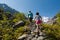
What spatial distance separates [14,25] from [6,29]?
1.67 m

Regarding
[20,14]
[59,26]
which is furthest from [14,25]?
[59,26]

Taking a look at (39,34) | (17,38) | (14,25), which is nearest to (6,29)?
(14,25)

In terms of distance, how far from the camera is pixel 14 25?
31281mm

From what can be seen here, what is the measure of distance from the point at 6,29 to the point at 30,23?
3466 mm

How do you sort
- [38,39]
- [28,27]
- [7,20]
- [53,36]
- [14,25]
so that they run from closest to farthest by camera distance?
[38,39]
[53,36]
[28,27]
[14,25]
[7,20]

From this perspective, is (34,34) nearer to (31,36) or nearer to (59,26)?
(31,36)

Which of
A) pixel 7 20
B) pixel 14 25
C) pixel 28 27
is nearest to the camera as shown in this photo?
pixel 28 27

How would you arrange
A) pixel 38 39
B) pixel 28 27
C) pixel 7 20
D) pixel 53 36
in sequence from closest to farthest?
1. pixel 38 39
2. pixel 53 36
3. pixel 28 27
4. pixel 7 20

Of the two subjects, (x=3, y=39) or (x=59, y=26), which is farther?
(x=59, y=26)

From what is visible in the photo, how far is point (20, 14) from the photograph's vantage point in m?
35.0

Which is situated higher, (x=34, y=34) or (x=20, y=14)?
(x=20, y=14)

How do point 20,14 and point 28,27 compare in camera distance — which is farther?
point 20,14

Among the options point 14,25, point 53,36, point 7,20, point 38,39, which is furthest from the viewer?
point 7,20

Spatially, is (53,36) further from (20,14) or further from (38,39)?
(20,14)
